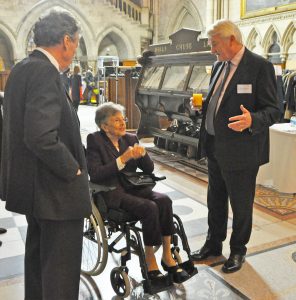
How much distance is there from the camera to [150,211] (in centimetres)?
225

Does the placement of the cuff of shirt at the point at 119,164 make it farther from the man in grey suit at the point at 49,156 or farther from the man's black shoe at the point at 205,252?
the man's black shoe at the point at 205,252

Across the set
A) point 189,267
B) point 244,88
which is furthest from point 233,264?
point 244,88

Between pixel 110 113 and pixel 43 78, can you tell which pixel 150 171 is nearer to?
pixel 110 113

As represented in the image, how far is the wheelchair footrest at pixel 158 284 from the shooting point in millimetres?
2166

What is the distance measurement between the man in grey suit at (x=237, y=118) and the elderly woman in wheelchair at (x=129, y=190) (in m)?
0.47

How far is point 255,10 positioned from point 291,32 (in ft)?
4.96

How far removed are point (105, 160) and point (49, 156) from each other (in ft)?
3.05

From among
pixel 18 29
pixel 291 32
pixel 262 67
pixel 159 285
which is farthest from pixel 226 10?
pixel 159 285

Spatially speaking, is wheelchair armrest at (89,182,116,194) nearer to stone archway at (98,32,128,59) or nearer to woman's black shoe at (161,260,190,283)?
woman's black shoe at (161,260,190,283)

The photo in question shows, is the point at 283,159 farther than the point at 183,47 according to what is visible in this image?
No

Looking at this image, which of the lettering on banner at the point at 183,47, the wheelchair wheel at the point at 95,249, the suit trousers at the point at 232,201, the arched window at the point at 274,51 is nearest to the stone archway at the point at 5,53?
the arched window at the point at 274,51

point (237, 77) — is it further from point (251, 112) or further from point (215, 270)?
point (215, 270)

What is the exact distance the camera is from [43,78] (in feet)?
5.07

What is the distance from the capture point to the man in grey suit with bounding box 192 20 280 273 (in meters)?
2.41
